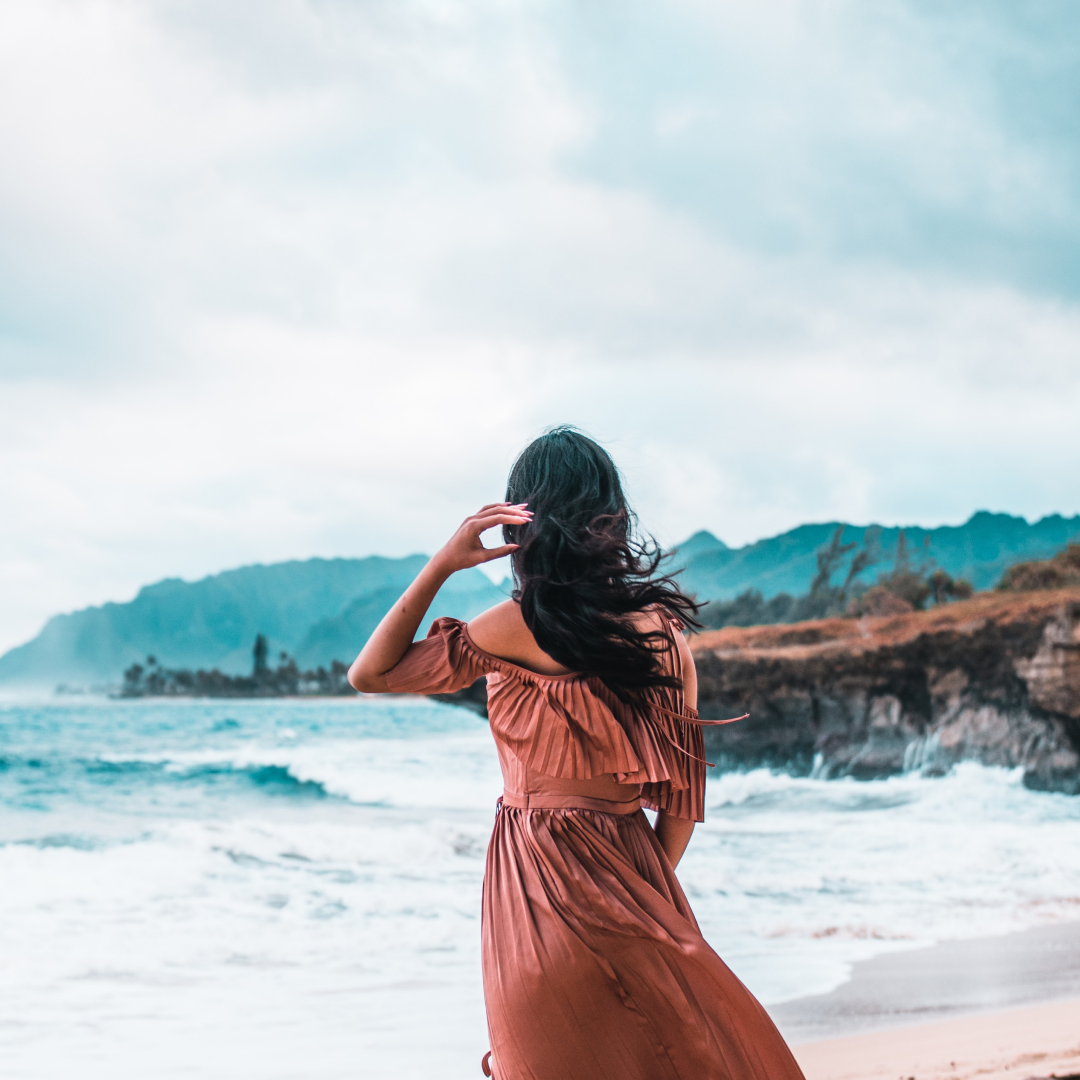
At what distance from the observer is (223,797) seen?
18484 millimetres

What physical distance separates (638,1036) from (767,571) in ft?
79.2

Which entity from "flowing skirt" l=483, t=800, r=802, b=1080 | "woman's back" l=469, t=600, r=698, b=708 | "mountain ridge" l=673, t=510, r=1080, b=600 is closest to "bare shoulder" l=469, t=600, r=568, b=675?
"woman's back" l=469, t=600, r=698, b=708

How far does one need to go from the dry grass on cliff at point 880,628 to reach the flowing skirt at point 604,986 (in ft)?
50.0

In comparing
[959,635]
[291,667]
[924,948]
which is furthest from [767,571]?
[291,667]

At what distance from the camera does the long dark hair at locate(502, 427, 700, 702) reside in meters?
1.51

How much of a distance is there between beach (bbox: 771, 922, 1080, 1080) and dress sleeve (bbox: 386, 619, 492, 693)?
274 cm

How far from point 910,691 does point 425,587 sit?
15.9 metres

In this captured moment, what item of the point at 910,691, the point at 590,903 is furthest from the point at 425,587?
the point at 910,691

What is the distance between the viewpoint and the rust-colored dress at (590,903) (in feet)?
4.72

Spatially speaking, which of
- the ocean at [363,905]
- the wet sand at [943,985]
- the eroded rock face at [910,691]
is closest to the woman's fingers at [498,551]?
the ocean at [363,905]

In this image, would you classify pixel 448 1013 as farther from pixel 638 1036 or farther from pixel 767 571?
pixel 767 571

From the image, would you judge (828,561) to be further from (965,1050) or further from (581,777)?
(581,777)

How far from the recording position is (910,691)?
52.4 ft

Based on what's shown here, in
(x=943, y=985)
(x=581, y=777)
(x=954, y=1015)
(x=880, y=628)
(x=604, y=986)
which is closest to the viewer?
(x=604, y=986)
